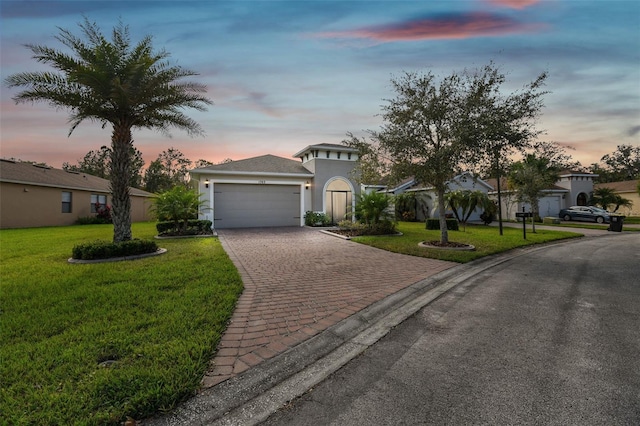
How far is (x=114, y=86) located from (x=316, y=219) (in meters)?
11.2

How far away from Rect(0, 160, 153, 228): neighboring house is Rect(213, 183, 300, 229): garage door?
5904mm

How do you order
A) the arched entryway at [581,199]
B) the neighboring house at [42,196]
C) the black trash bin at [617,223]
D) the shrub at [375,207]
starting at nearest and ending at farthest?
the shrub at [375,207] → the neighboring house at [42,196] → the black trash bin at [617,223] → the arched entryway at [581,199]

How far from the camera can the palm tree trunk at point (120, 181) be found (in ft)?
28.4

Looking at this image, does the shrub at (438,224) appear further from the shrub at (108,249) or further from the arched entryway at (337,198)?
the shrub at (108,249)

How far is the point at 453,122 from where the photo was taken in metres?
8.91

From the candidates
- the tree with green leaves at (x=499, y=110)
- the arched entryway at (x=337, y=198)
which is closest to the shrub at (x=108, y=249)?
the tree with green leaves at (x=499, y=110)

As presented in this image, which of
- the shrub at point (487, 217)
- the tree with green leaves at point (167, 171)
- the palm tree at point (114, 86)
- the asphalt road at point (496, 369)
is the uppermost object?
the tree with green leaves at point (167, 171)

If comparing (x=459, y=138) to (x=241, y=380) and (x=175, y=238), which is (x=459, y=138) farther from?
(x=175, y=238)

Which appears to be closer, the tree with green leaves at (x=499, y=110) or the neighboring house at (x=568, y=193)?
the tree with green leaves at (x=499, y=110)

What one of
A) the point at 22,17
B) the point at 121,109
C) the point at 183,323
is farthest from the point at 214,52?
the point at 183,323

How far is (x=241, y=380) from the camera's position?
2484 mm

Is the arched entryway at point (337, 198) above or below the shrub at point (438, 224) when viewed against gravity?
above

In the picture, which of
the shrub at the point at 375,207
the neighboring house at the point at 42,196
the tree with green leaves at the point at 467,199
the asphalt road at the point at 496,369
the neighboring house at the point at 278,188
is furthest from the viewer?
the tree with green leaves at the point at 467,199

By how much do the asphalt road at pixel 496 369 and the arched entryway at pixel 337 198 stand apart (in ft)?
43.3
